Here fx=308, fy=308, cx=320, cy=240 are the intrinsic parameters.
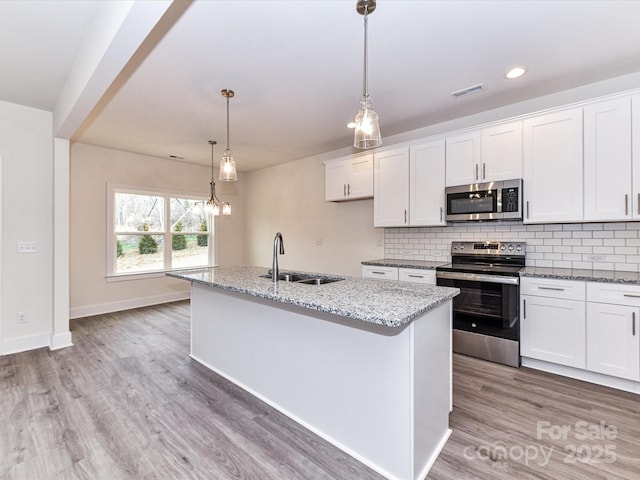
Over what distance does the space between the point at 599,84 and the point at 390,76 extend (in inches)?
76.7

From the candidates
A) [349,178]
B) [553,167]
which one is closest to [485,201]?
[553,167]

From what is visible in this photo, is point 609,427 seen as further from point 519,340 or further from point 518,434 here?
point 519,340

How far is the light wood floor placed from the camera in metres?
1.69

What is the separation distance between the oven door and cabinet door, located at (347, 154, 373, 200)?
150 centimetres

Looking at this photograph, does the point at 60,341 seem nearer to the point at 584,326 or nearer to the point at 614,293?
the point at 584,326

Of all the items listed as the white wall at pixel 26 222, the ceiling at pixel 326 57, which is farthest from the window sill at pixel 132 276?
the ceiling at pixel 326 57

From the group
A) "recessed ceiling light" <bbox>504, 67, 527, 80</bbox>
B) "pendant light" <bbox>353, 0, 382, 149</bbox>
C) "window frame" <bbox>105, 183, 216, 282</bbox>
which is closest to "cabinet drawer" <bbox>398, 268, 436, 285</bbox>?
"recessed ceiling light" <bbox>504, 67, 527, 80</bbox>

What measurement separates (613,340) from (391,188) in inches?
99.0

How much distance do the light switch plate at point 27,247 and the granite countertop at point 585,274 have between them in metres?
5.17

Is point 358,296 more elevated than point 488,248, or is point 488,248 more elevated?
point 488,248

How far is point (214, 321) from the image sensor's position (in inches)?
114

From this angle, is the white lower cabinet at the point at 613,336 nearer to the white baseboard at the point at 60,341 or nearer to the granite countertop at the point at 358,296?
the granite countertop at the point at 358,296

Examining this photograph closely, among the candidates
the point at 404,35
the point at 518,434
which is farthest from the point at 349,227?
the point at 518,434

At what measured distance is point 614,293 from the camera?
8.03ft
